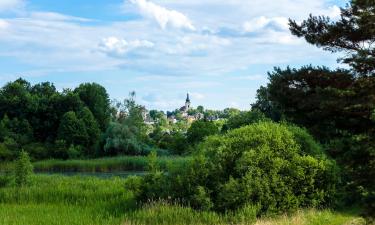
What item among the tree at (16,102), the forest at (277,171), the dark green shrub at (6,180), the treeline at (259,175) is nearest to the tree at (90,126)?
the tree at (16,102)

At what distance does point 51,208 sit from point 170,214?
201 inches

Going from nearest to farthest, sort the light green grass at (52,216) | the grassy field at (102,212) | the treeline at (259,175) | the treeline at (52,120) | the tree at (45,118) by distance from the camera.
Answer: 1. the grassy field at (102,212)
2. the light green grass at (52,216)
3. the treeline at (259,175)
4. the treeline at (52,120)
5. the tree at (45,118)

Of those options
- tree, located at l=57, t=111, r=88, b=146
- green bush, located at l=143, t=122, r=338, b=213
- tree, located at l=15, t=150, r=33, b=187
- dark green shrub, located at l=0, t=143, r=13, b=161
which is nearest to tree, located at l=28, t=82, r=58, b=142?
tree, located at l=57, t=111, r=88, b=146

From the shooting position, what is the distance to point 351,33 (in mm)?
25766

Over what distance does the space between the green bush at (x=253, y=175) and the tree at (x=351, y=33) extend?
8.01 meters

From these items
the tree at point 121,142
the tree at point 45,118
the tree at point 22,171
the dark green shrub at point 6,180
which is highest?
the tree at point 45,118

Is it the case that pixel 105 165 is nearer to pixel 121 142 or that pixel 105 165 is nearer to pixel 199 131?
pixel 121 142

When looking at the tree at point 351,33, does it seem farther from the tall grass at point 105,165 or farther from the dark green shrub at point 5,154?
the dark green shrub at point 5,154

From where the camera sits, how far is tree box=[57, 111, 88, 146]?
242 feet

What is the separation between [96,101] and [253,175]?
70488 mm

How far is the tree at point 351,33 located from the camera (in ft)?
78.9

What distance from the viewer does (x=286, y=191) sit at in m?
16.7

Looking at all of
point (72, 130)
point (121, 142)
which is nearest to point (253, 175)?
point (121, 142)

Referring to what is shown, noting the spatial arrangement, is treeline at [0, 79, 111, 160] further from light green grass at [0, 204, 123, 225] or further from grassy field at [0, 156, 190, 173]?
light green grass at [0, 204, 123, 225]
